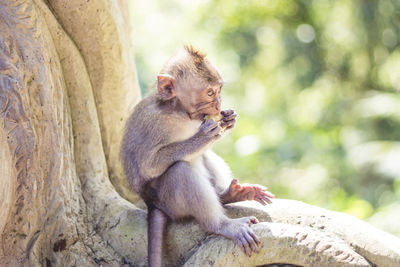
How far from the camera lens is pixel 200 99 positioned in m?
3.55

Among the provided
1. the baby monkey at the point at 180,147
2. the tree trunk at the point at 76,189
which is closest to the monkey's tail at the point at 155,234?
the baby monkey at the point at 180,147

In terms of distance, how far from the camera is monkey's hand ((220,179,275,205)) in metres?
3.60

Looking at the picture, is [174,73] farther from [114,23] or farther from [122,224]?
[122,224]

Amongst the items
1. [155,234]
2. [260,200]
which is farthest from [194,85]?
[155,234]

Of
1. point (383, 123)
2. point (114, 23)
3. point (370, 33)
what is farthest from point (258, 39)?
point (114, 23)

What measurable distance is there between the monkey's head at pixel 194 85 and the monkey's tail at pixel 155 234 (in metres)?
0.71

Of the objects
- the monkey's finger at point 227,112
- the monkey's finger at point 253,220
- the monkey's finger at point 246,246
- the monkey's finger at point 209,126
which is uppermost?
the monkey's finger at point 227,112

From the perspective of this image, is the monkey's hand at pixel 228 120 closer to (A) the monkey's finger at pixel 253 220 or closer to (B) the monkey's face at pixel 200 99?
(B) the monkey's face at pixel 200 99

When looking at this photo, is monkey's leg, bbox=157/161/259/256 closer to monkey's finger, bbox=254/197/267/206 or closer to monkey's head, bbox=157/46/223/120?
monkey's finger, bbox=254/197/267/206

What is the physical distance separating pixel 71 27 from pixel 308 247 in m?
2.35

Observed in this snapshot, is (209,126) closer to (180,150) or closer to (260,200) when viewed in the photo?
(180,150)

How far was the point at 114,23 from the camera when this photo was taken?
4.02 metres

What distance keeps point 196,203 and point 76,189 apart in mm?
1002

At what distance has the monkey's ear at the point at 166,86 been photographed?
3.57 metres
